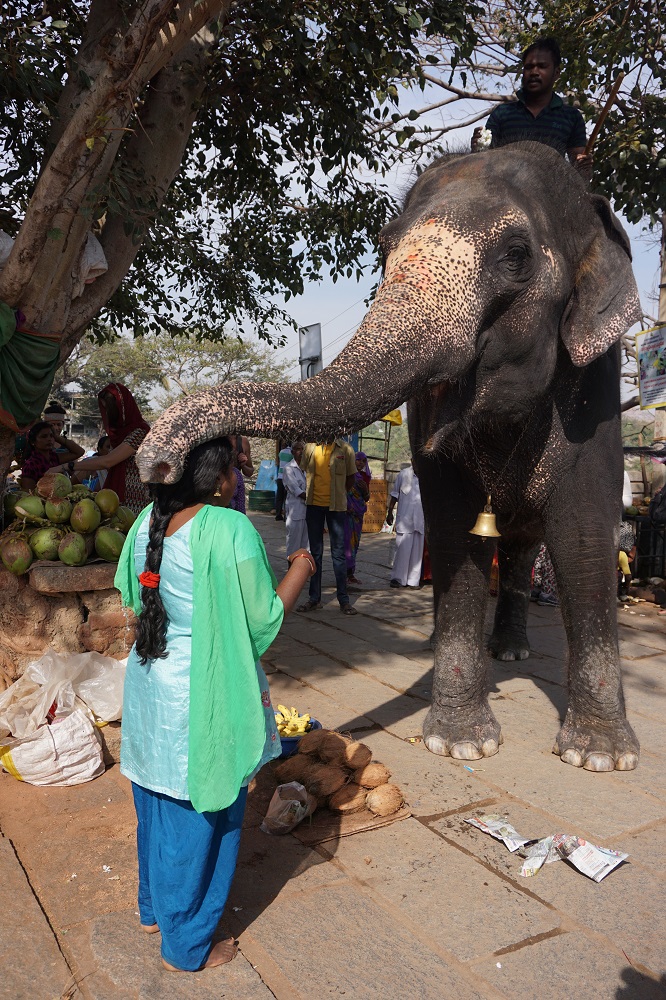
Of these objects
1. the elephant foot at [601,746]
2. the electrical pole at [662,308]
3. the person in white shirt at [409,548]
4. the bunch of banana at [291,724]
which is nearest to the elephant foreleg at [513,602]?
the elephant foot at [601,746]

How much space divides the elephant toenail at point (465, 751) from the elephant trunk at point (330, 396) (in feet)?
6.22

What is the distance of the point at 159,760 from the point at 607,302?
2458 millimetres

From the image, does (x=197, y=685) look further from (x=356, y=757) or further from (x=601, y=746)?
(x=601, y=746)

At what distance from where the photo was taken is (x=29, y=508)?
15.2ft

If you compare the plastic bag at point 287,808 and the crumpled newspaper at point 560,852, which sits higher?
the plastic bag at point 287,808

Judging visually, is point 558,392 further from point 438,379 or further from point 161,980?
point 161,980

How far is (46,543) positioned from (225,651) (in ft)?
8.37

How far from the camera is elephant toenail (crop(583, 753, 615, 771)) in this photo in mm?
3635

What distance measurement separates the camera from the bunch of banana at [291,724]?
371cm

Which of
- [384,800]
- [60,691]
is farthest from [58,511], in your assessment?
[384,800]

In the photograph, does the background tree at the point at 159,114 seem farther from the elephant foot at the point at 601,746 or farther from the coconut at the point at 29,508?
the elephant foot at the point at 601,746

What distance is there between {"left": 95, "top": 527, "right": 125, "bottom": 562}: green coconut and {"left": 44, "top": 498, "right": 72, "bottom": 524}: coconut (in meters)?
0.29

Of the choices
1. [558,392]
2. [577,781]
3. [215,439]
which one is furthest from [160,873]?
[558,392]

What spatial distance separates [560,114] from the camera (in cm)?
382
